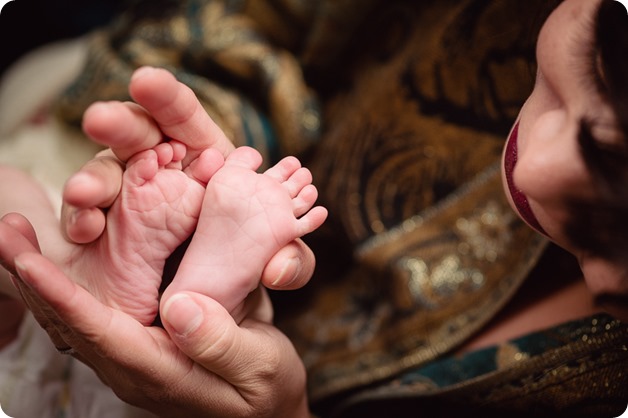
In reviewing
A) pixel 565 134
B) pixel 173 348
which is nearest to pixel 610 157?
pixel 565 134

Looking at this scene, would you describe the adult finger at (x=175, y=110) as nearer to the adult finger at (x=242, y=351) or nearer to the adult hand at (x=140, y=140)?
the adult hand at (x=140, y=140)

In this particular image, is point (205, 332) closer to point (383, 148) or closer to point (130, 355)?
point (130, 355)

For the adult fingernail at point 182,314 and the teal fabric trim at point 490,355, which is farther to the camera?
the teal fabric trim at point 490,355

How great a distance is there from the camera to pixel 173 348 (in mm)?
426

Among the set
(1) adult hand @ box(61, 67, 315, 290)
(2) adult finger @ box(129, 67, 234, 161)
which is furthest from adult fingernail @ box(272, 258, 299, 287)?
(2) adult finger @ box(129, 67, 234, 161)

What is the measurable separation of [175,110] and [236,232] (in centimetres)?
10

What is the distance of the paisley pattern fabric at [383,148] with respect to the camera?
59 centimetres

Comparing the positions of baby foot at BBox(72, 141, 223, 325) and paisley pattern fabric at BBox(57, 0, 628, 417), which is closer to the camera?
baby foot at BBox(72, 141, 223, 325)

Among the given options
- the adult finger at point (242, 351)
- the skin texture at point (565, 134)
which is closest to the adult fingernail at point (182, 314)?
the adult finger at point (242, 351)

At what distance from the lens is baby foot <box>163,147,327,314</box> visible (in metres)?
0.41

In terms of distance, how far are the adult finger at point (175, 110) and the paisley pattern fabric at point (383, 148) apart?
8.4 inches

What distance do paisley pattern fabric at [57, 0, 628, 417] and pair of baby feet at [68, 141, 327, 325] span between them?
0.23m

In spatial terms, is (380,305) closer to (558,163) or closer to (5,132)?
(558,163)

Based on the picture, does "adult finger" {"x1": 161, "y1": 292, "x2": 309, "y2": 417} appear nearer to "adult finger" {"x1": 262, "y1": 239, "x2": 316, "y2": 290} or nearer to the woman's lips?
"adult finger" {"x1": 262, "y1": 239, "x2": 316, "y2": 290}
